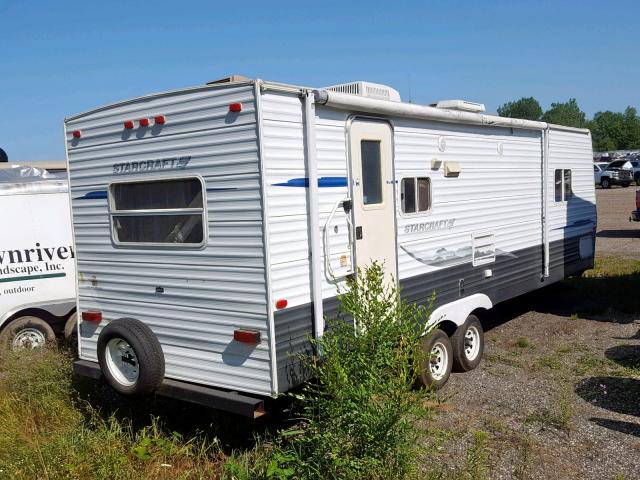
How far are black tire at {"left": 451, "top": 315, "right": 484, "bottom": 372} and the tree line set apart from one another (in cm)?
9071

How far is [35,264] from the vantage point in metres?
7.96

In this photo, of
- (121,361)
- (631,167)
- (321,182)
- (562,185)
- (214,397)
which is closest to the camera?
(214,397)

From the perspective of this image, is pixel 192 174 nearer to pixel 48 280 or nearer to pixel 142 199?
pixel 142 199

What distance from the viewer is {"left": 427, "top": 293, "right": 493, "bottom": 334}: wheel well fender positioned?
6.24 meters

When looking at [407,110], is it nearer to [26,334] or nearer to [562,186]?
[562,186]

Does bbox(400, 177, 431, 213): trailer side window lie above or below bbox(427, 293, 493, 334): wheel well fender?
above

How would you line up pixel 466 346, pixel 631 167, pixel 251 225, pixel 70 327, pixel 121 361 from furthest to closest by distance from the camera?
1. pixel 631 167
2. pixel 70 327
3. pixel 466 346
4. pixel 121 361
5. pixel 251 225

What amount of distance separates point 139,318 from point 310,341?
5.39 feet

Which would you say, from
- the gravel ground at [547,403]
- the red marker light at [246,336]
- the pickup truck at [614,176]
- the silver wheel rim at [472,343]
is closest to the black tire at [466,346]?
the silver wheel rim at [472,343]

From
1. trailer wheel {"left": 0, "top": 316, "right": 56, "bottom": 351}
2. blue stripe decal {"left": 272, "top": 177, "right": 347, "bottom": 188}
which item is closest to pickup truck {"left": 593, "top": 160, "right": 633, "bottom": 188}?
trailer wheel {"left": 0, "top": 316, "right": 56, "bottom": 351}

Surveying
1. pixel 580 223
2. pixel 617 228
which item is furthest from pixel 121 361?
pixel 617 228

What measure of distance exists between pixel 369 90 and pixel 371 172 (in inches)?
32.2

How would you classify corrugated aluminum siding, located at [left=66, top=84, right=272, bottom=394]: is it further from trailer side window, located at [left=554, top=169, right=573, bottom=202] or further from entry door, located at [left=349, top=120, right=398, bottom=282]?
trailer side window, located at [left=554, top=169, right=573, bottom=202]

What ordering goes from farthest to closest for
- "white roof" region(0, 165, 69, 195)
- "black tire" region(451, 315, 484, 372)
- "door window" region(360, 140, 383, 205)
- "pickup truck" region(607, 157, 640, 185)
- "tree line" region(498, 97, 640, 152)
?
"tree line" region(498, 97, 640, 152) < "pickup truck" region(607, 157, 640, 185) < "white roof" region(0, 165, 69, 195) < "black tire" region(451, 315, 484, 372) < "door window" region(360, 140, 383, 205)
